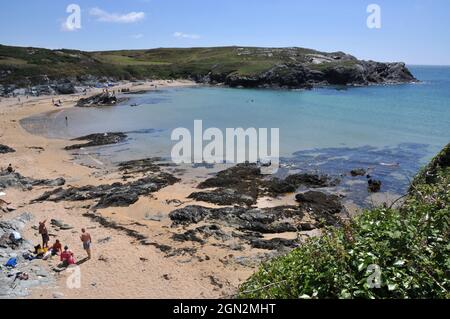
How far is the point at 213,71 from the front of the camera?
133000 millimetres

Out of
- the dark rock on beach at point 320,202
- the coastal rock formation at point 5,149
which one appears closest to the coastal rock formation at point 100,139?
the coastal rock formation at point 5,149

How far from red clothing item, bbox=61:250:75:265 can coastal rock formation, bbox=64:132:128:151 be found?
28.0 metres

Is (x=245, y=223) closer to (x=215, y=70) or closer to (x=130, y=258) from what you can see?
(x=130, y=258)

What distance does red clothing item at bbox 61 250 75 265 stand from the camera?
58.2 ft

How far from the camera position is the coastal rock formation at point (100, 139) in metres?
44.9

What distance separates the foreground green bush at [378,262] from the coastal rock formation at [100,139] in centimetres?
4004

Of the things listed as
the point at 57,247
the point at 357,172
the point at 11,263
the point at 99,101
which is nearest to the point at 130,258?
the point at 57,247

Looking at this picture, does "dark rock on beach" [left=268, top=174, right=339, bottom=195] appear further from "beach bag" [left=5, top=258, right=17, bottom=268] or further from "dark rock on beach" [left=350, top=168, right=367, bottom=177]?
"beach bag" [left=5, top=258, right=17, bottom=268]

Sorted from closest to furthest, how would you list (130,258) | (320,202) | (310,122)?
(130,258), (320,202), (310,122)

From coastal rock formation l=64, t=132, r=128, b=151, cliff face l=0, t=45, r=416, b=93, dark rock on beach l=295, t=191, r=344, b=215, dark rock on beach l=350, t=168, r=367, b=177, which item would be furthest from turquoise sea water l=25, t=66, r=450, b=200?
cliff face l=0, t=45, r=416, b=93

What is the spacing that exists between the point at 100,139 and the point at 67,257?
32.1 meters

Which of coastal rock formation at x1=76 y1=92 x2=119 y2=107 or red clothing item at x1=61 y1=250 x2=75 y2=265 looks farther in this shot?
coastal rock formation at x1=76 y1=92 x2=119 y2=107
